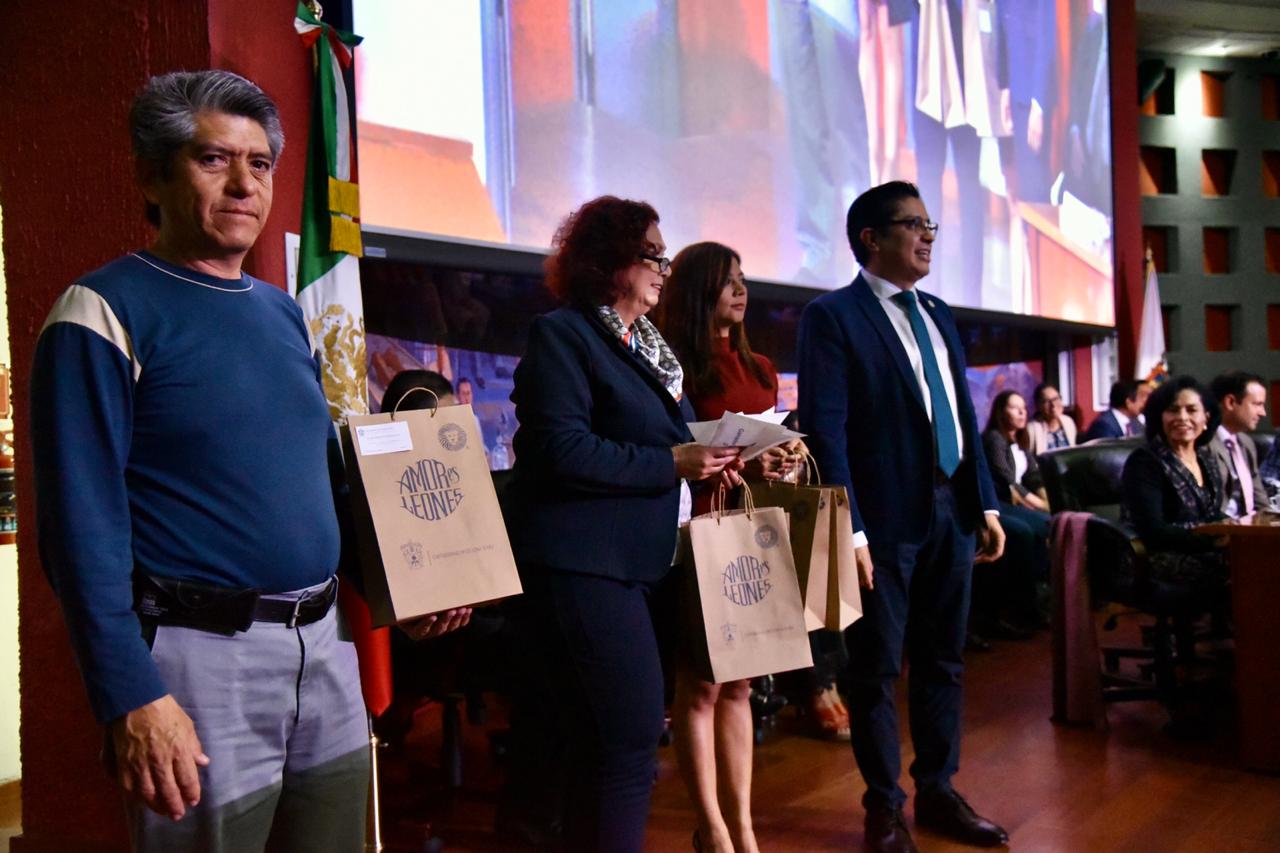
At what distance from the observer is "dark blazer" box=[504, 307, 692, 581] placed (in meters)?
1.81

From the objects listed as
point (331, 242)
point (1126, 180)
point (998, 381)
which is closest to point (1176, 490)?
point (331, 242)

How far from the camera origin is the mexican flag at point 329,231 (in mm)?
2826

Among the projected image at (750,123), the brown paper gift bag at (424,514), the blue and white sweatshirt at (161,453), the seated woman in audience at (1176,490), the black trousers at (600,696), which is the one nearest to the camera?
the blue and white sweatshirt at (161,453)

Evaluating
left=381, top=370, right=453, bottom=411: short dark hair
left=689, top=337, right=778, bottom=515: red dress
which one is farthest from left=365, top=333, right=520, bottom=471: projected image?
left=689, top=337, right=778, bottom=515: red dress

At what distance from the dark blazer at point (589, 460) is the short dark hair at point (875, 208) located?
1.09 meters

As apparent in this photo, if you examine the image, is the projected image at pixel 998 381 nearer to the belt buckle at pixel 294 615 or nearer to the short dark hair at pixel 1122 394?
the short dark hair at pixel 1122 394

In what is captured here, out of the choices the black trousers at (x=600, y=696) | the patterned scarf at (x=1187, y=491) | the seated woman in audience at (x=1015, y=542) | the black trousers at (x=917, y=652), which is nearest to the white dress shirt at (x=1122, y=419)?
the seated woman in audience at (x=1015, y=542)

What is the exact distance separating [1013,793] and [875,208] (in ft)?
5.57

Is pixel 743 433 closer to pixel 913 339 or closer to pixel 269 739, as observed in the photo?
pixel 269 739

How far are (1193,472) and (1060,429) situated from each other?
3833mm

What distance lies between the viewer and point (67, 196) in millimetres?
2641

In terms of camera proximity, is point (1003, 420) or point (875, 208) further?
point (1003, 420)

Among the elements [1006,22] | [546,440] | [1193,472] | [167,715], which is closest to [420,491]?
[546,440]

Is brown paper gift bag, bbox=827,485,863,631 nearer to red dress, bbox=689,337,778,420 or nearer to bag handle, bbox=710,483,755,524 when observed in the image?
bag handle, bbox=710,483,755,524
